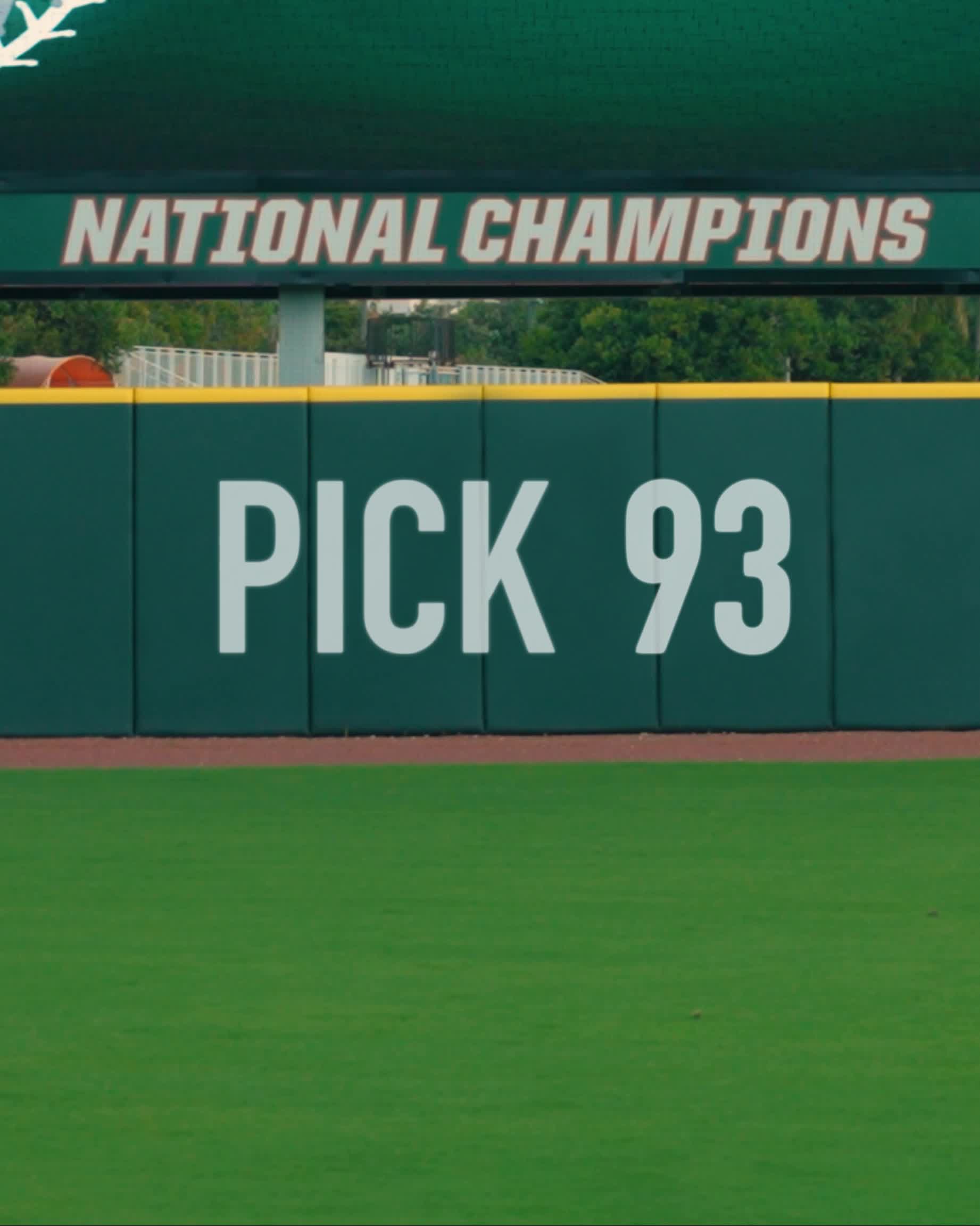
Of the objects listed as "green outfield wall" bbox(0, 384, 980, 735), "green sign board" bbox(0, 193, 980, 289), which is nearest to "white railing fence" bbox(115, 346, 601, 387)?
"green sign board" bbox(0, 193, 980, 289)

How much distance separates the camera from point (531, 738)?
44.3ft

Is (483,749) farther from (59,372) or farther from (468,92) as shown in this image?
(59,372)

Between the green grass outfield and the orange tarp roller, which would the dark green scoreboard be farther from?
the orange tarp roller

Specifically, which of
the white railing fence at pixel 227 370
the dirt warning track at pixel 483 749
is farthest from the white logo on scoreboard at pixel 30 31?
the white railing fence at pixel 227 370

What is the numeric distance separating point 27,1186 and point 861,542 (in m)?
9.25

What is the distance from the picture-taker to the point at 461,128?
14945 millimetres

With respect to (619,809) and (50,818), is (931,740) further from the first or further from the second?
(50,818)

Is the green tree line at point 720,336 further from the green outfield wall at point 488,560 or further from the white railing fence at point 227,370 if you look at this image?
the green outfield wall at point 488,560

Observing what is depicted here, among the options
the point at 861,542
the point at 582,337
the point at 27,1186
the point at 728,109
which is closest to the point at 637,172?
the point at 728,109

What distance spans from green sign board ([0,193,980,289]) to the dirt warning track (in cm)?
331

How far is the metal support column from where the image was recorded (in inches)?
604

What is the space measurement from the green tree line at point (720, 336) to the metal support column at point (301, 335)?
43.1m

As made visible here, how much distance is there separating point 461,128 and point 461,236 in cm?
67

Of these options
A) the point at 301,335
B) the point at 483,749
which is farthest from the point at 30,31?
the point at 483,749
